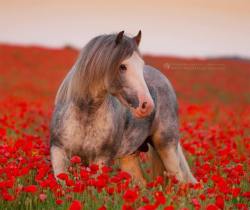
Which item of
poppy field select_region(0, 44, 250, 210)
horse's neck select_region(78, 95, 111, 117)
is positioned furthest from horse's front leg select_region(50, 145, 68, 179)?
horse's neck select_region(78, 95, 111, 117)

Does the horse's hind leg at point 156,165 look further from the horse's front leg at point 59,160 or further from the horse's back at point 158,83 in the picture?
the horse's front leg at point 59,160

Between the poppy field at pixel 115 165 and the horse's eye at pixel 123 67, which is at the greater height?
the horse's eye at pixel 123 67

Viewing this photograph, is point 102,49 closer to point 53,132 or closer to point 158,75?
point 53,132

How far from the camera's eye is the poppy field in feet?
16.1

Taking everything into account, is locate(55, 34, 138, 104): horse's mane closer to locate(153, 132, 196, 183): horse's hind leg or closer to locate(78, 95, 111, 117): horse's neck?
locate(78, 95, 111, 117): horse's neck

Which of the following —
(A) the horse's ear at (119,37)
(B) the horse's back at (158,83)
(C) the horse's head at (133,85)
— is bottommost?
(B) the horse's back at (158,83)

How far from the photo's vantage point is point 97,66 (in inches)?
222

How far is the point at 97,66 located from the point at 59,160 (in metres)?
1.00

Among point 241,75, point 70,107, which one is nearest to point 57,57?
point 241,75

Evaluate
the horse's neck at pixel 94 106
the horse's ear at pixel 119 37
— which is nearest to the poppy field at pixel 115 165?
the horse's neck at pixel 94 106

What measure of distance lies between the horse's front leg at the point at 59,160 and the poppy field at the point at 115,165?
0.12 m

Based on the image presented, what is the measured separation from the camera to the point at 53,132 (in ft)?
19.4

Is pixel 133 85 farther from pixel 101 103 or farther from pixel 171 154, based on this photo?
pixel 171 154

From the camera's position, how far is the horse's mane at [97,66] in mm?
5586
